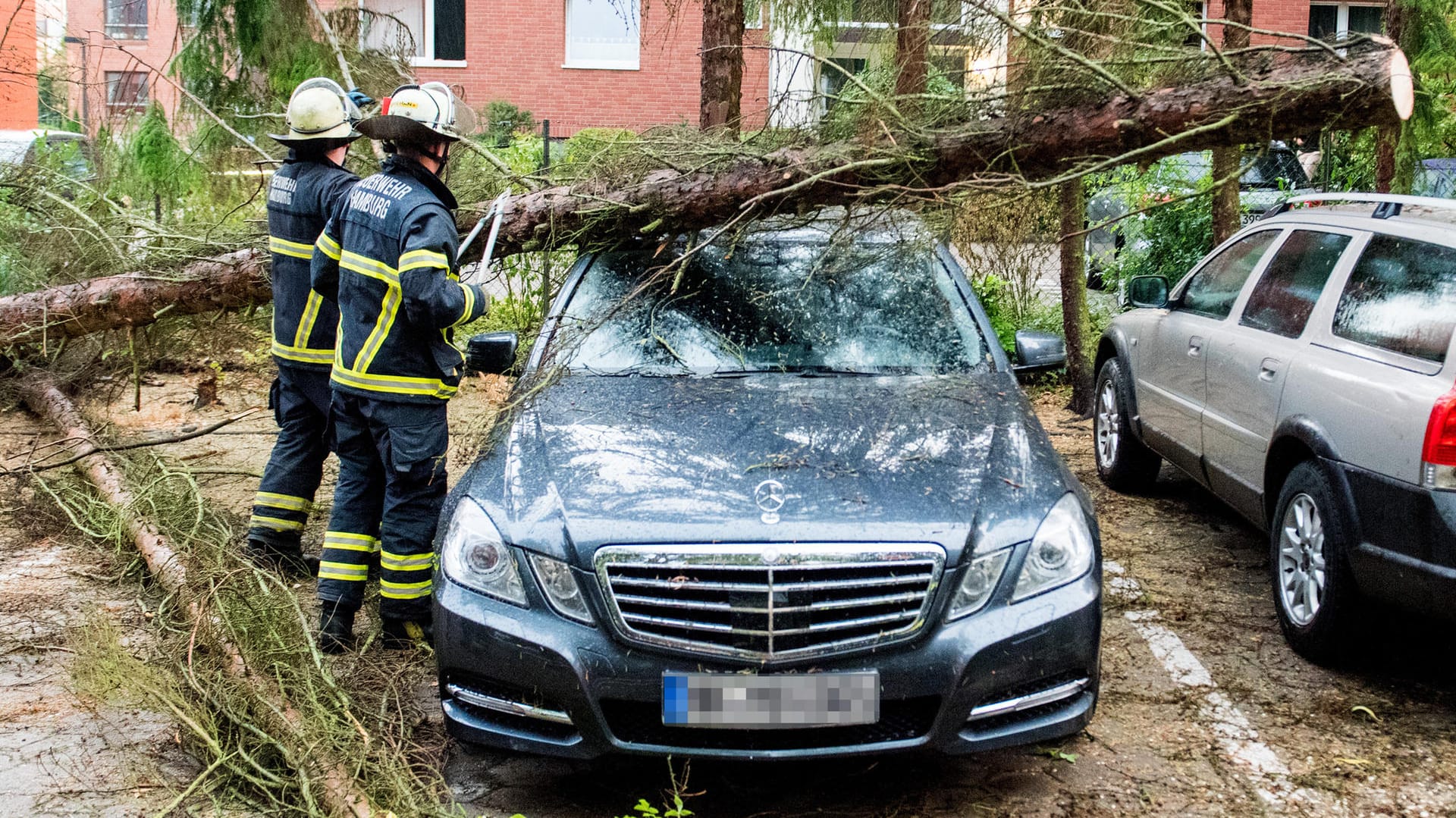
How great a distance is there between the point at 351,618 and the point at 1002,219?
5403mm

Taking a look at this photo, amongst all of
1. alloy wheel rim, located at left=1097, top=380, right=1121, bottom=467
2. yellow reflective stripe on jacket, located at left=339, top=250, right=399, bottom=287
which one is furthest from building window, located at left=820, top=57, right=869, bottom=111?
alloy wheel rim, located at left=1097, top=380, right=1121, bottom=467

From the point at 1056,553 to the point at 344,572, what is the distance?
8.34ft

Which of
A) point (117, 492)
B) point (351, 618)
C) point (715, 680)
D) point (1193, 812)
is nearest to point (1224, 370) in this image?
point (1193, 812)

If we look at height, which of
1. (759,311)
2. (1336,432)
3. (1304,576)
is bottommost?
(1304,576)

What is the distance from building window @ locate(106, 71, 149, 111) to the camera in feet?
27.9

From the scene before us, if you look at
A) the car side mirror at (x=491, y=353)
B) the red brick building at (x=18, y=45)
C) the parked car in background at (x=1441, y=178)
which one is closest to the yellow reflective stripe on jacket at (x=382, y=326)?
the car side mirror at (x=491, y=353)

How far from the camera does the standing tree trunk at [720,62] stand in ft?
26.7

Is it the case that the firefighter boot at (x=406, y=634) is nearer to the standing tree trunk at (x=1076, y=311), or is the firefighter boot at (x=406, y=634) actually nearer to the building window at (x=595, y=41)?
the standing tree trunk at (x=1076, y=311)

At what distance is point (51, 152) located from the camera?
8.51 m

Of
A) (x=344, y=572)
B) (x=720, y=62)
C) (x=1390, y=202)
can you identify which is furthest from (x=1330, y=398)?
(x=720, y=62)

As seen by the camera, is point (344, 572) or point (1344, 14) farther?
point (1344, 14)

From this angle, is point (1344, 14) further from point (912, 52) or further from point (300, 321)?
point (300, 321)

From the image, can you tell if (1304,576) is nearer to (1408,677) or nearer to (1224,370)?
(1408,677)

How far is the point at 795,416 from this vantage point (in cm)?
400
